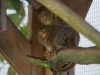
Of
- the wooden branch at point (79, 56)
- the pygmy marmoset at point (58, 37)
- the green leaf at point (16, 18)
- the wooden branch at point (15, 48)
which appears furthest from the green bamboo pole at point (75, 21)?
the green leaf at point (16, 18)

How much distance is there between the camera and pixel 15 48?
6.08ft

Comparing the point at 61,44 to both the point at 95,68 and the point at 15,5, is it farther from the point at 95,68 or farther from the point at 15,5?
the point at 15,5

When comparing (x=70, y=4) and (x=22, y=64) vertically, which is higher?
(x=70, y=4)

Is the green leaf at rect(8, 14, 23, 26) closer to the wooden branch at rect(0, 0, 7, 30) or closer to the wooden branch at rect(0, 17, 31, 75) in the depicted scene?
the wooden branch at rect(0, 17, 31, 75)

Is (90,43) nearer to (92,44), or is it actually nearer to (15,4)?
(92,44)

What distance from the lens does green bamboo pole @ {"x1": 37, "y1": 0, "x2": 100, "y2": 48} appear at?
0.73 meters

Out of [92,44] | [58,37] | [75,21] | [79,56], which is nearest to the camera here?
[75,21]

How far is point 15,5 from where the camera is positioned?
265 cm

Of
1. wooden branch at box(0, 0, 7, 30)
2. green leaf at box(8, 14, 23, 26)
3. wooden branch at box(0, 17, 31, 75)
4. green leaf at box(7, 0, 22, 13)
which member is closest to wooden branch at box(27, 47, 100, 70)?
wooden branch at box(0, 0, 7, 30)

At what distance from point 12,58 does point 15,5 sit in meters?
0.91

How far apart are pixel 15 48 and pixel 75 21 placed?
43.9 inches

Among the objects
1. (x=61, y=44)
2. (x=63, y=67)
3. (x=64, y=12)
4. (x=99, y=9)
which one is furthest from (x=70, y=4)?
(x=64, y=12)

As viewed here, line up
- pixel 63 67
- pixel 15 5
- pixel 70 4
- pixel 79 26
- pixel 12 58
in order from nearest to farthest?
pixel 79 26, pixel 63 67, pixel 70 4, pixel 12 58, pixel 15 5

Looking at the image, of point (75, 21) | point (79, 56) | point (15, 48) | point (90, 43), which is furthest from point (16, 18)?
point (75, 21)
